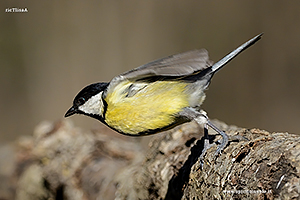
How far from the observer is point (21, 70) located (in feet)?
11.1

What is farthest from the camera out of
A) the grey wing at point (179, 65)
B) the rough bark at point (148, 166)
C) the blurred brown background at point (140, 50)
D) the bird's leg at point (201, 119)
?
the blurred brown background at point (140, 50)

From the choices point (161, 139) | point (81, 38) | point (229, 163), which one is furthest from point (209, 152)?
point (81, 38)

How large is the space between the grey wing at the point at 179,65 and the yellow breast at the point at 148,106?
161mm

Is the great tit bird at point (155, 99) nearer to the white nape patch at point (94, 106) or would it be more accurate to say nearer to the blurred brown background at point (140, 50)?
the white nape patch at point (94, 106)

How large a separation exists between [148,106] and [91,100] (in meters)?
0.37

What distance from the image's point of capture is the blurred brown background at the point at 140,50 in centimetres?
287

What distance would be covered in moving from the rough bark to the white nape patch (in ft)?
1.21

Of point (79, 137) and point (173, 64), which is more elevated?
point (173, 64)

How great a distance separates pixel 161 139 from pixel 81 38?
76.5 inches

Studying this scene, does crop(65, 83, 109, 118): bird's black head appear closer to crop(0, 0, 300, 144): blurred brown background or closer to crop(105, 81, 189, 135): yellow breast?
crop(105, 81, 189, 135): yellow breast

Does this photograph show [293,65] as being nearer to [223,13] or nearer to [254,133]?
[223,13]

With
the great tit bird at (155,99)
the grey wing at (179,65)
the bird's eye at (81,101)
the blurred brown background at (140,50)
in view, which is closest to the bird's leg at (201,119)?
the great tit bird at (155,99)

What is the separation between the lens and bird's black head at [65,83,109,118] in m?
1.64

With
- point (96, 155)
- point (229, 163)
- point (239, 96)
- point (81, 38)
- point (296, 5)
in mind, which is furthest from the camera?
point (81, 38)
